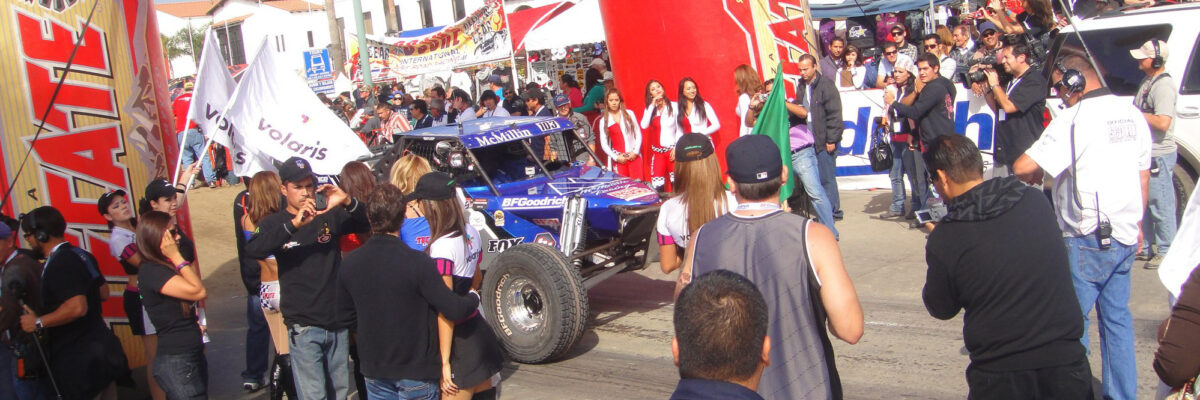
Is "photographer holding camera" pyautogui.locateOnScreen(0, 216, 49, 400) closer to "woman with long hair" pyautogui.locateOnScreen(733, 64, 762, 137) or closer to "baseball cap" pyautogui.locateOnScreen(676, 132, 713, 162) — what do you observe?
"baseball cap" pyautogui.locateOnScreen(676, 132, 713, 162)

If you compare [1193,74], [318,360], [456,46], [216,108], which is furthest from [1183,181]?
[456,46]

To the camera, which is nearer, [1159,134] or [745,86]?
[1159,134]

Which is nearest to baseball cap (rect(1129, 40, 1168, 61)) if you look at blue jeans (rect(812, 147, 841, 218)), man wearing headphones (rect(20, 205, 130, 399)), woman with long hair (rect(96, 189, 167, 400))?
blue jeans (rect(812, 147, 841, 218))

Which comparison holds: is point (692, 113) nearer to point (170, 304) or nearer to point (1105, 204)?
point (1105, 204)

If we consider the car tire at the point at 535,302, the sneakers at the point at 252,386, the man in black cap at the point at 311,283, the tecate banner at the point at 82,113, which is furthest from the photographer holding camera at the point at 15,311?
the car tire at the point at 535,302

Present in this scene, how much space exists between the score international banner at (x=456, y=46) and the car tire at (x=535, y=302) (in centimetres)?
1254

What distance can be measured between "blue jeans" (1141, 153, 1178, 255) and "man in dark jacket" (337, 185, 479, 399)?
577 cm

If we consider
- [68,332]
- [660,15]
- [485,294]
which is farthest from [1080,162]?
[660,15]

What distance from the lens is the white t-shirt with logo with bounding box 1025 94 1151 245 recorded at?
472cm

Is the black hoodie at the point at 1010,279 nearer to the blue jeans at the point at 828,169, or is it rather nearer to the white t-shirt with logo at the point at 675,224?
the white t-shirt with logo at the point at 675,224

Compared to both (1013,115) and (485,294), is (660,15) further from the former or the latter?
(485,294)

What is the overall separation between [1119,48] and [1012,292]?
615 cm

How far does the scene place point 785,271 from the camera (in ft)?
10.7

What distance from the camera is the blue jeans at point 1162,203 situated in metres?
7.36
